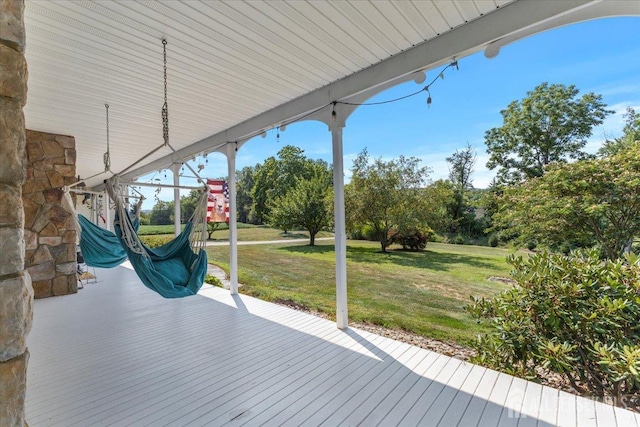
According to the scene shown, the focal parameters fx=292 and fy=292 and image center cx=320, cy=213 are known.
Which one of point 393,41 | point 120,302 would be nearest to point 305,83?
point 393,41

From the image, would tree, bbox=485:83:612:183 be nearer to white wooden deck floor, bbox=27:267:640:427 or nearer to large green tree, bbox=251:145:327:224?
white wooden deck floor, bbox=27:267:640:427

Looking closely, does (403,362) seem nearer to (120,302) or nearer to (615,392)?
(615,392)

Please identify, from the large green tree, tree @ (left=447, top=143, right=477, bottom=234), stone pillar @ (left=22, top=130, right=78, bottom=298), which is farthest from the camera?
the large green tree

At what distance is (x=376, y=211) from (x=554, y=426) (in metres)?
7.59

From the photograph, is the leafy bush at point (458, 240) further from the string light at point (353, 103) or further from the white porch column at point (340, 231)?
the string light at point (353, 103)

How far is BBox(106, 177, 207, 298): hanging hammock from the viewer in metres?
2.68

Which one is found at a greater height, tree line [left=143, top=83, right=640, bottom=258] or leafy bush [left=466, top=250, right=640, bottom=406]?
tree line [left=143, top=83, right=640, bottom=258]

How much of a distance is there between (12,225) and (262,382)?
1.77 m

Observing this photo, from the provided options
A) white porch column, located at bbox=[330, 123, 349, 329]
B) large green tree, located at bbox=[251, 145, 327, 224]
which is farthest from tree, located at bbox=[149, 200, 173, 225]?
white porch column, located at bbox=[330, 123, 349, 329]

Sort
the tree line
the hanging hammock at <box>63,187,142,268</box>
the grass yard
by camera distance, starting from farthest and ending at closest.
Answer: the grass yard < the hanging hammock at <box>63,187,142,268</box> < the tree line

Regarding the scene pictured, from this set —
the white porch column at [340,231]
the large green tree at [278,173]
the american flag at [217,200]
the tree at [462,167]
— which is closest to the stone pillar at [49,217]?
the american flag at [217,200]

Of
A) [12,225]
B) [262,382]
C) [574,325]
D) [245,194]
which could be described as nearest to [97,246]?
[262,382]

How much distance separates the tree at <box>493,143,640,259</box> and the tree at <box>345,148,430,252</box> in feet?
17.6

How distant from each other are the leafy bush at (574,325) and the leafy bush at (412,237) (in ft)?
21.7
